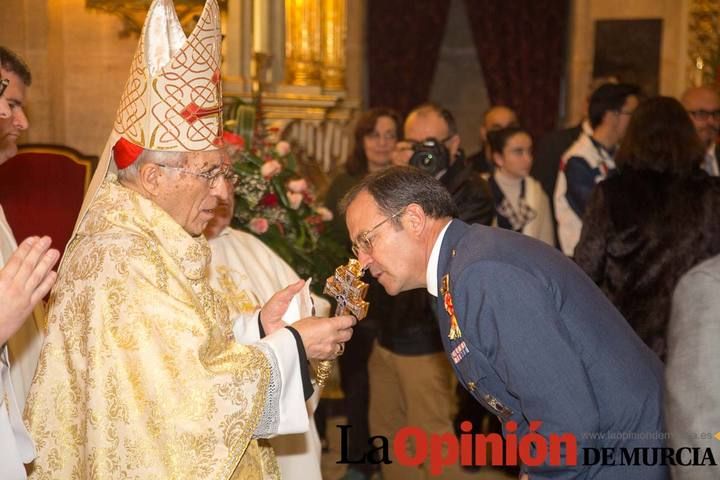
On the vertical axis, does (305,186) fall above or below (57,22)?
below

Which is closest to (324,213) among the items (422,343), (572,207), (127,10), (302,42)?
(422,343)

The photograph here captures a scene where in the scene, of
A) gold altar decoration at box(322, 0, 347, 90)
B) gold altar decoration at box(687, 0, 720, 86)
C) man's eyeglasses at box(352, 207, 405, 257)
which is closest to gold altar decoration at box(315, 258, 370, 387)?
man's eyeglasses at box(352, 207, 405, 257)

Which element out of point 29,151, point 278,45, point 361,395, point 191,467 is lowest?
point 361,395

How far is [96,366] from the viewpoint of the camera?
8.39 feet

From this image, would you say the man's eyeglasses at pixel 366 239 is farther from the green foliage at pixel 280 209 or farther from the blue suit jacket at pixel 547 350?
the green foliage at pixel 280 209

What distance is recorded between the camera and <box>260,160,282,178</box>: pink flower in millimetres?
4738

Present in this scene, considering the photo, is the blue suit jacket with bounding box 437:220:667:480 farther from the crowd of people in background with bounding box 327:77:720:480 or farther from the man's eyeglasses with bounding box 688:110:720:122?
the man's eyeglasses with bounding box 688:110:720:122

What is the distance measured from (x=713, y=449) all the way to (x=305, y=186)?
11.1 feet

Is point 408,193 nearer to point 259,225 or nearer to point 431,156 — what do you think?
point 259,225

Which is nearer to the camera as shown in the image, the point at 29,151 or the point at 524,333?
the point at 524,333

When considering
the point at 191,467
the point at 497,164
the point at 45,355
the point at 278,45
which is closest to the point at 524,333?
the point at 191,467

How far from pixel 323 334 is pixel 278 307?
398 millimetres

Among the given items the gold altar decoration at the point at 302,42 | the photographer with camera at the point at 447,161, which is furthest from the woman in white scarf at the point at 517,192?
the gold altar decoration at the point at 302,42

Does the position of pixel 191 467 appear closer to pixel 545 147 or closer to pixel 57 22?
pixel 57 22
